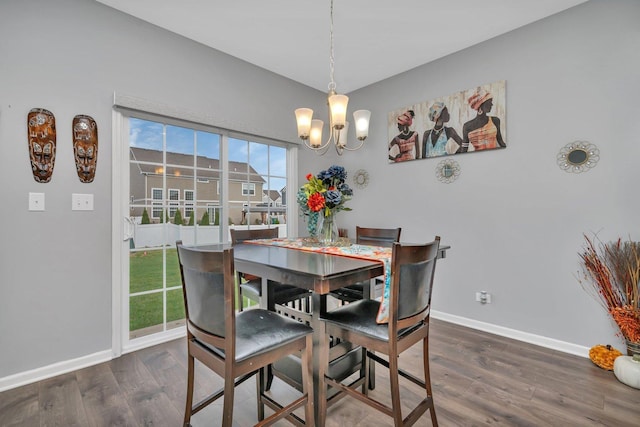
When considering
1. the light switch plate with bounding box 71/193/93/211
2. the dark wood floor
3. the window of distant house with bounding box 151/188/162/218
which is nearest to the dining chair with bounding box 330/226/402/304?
the dark wood floor

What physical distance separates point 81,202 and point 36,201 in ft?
0.78

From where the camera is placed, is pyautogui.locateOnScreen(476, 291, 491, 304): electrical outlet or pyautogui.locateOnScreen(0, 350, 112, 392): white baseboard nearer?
pyautogui.locateOnScreen(0, 350, 112, 392): white baseboard

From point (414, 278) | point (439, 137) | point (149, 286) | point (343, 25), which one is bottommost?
point (149, 286)

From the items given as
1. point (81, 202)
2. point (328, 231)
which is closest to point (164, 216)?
point (81, 202)

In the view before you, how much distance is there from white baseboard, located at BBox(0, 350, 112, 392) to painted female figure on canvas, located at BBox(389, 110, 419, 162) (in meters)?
3.29

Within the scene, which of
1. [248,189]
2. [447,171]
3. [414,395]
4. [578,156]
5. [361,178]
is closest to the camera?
[414,395]

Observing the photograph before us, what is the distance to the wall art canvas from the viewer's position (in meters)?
2.71

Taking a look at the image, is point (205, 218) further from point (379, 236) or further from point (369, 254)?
point (369, 254)

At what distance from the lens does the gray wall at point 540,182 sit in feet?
7.08

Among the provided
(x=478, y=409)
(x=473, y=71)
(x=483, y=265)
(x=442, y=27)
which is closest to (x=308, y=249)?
(x=478, y=409)

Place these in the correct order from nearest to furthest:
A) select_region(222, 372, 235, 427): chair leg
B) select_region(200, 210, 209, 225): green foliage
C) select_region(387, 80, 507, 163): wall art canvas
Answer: select_region(222, 372, 235, 427): chair leg
select_region(387, 80, 507, 163): wall art canvas
select_region(200, 210, 209, 225): green foliage

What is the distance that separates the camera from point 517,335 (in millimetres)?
2576

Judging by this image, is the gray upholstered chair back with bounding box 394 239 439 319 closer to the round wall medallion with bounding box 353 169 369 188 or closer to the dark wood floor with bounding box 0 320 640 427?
the dark wood floor with bounding box 0 320 640 427

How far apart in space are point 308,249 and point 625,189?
2.34 meters
